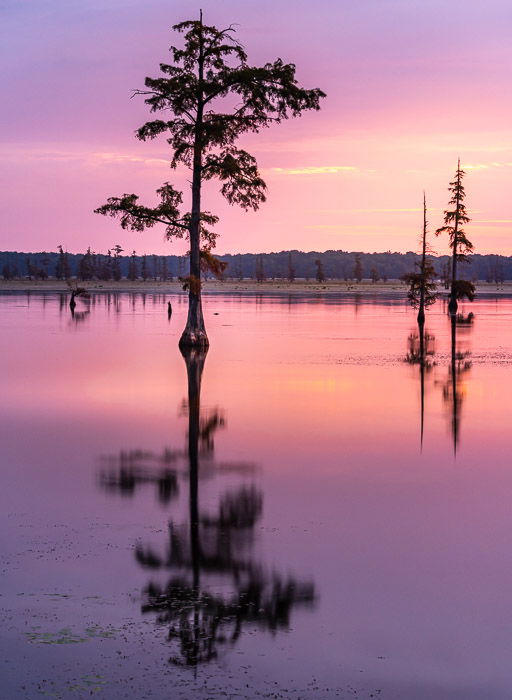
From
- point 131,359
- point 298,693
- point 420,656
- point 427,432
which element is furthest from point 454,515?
point 131,359

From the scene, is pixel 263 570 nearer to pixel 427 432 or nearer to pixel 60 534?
pixel 60 534

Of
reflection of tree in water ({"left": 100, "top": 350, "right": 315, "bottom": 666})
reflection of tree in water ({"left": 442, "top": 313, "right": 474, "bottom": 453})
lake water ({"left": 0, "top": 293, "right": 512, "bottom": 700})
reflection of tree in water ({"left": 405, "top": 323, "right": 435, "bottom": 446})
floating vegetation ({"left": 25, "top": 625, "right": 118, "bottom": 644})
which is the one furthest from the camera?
reflection of tree in water ({"left": 405, "top": 323, "right": 435, "bottom": 446})

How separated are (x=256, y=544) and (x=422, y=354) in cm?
2803

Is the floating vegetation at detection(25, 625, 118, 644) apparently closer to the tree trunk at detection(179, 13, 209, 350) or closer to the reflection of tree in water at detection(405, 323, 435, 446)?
the reflection of tree in water at detection(405, 323, 435, 446)

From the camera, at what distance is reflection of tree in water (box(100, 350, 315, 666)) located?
7.67 m

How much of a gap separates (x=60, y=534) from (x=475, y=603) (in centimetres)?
454

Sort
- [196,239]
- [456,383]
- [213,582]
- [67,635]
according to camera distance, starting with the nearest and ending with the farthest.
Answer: [67,635], [213,582], [456,383], [196,239]

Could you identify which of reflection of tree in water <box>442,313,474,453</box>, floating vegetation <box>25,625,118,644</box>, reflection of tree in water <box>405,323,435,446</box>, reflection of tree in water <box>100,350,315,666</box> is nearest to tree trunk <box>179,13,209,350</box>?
reflection of tree in water <box>405,323,435,446</box>

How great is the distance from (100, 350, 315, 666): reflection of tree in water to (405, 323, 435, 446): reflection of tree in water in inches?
235

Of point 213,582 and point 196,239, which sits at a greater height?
point 196,239

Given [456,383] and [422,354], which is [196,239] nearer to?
[422,354]

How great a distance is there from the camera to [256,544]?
10.2 metres

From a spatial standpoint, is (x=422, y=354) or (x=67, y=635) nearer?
(x=67, y=635)

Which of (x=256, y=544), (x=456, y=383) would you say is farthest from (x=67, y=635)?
(x=456, y=383)
